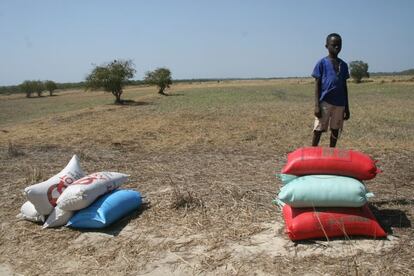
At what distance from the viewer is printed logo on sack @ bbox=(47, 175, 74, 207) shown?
4230 mm

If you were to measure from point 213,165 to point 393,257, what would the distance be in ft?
12.7

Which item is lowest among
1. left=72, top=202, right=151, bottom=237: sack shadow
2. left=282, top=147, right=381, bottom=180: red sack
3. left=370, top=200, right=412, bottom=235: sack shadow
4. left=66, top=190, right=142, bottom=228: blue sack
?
left=72, top=202, right=151, bottom=237: sack shadow

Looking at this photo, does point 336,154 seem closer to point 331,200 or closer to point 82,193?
point 331,200

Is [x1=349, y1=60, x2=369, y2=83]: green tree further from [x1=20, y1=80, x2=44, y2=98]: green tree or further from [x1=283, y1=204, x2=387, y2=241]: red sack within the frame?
[x1=283, y1=204, x2=387, y2=241]: red sack

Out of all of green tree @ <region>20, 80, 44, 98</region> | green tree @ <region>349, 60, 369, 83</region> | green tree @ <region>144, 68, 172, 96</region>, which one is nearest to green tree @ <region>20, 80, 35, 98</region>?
green tree @ <region>20, 80, 44, 98</region>

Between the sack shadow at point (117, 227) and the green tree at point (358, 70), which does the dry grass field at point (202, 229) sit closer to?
the sack shadow at point (117, 227)

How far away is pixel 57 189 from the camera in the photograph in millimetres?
4320

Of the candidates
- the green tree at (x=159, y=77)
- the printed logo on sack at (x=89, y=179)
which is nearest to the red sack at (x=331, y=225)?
the printed logo on sack at (x=89, y=179)

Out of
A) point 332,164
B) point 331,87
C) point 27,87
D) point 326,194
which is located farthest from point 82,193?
point 27,87

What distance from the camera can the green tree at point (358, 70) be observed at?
227 ft

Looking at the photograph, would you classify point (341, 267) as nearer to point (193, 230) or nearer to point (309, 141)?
point (193, 230)

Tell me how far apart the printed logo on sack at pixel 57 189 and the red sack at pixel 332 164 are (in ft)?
8.18

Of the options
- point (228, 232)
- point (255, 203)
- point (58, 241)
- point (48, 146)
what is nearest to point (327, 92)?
point (255, 203)

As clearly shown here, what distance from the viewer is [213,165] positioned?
22.0 feet
